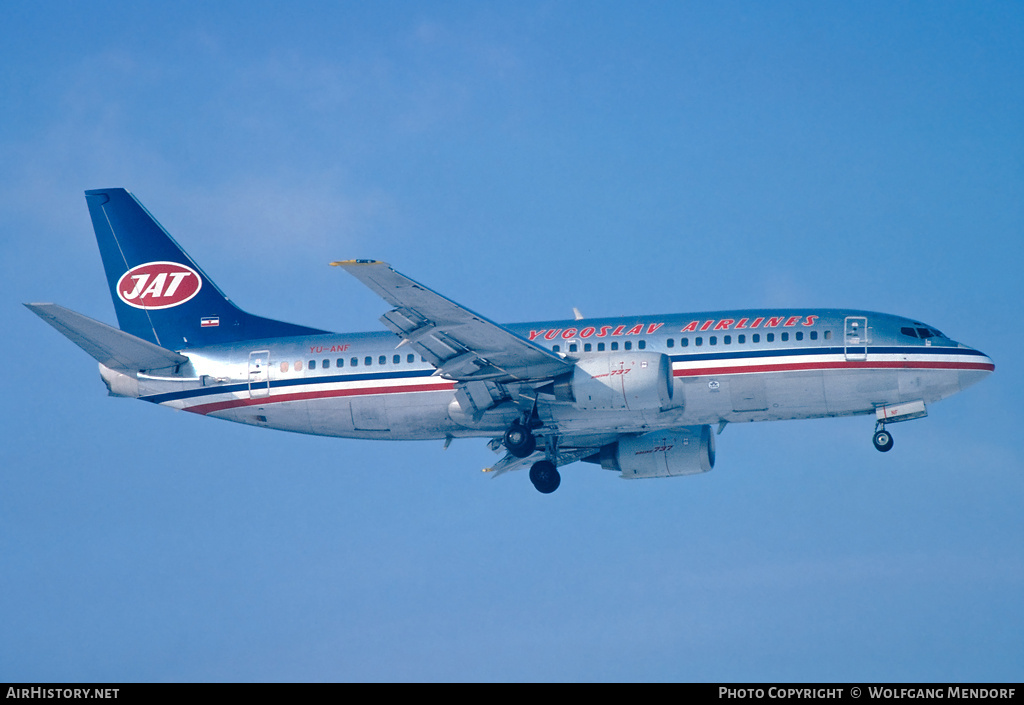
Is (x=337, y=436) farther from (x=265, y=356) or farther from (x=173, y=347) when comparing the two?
(x=173, y=347)

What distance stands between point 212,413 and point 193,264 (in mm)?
7147

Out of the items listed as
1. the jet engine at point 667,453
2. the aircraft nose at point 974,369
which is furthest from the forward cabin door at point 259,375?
the aircraft nose at point 974,369

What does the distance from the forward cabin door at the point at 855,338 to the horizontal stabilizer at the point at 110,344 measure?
2285 cm

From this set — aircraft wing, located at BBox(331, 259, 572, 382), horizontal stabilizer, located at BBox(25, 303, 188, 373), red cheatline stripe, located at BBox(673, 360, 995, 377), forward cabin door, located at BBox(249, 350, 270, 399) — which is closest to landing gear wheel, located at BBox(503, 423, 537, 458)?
aircraft wing, located at BBox(331, 259, 572, 382)

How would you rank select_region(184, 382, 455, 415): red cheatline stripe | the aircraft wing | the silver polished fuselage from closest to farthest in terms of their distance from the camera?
1. the aircraft wing
2. the silver polished fuselage
3. select_region(184, 382, 455, 415): red cheatline stripe

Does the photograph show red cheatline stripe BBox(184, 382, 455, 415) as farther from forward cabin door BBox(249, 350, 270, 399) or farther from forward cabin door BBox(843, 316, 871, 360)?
forward cabin door BBox(843, 316, 871, 360)

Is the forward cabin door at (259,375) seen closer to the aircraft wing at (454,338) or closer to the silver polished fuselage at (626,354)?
the silver polished fuselage at (626,354)

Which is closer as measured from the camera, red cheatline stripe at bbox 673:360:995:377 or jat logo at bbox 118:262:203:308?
red cheatline stripe at bbox 673:360:995:377

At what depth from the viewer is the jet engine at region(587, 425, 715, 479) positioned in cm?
4259

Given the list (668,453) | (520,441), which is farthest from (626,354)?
(668,453)

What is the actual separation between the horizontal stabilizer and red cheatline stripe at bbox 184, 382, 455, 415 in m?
2.00

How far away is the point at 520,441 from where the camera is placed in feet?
127

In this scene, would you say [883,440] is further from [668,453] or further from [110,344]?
[110,344]
